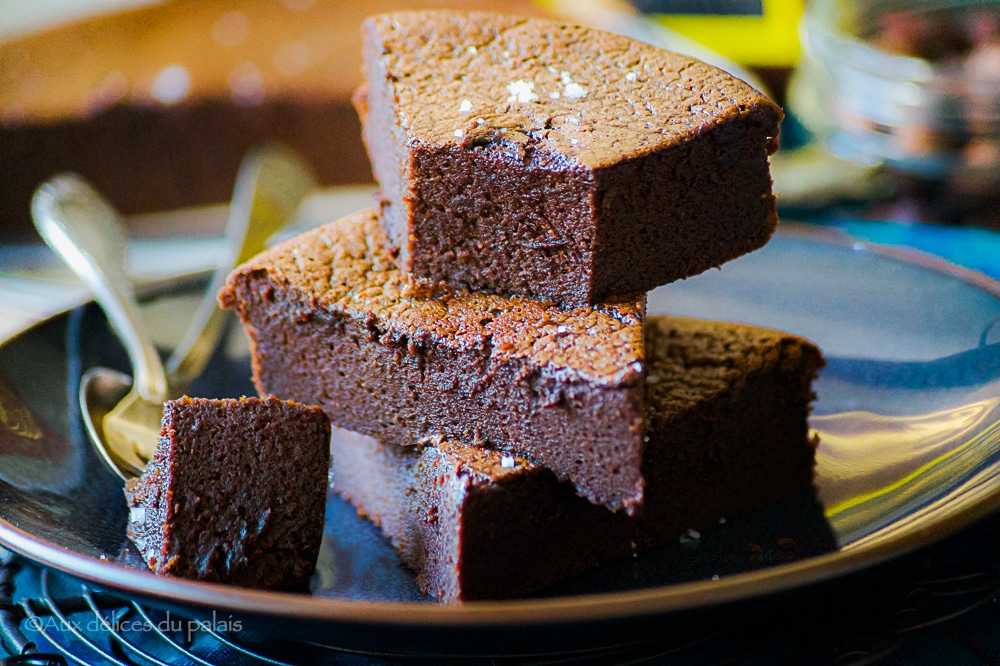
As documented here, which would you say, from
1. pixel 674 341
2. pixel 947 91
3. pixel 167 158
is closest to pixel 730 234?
pixel 674 341

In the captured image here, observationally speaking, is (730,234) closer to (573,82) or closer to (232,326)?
(573,82)

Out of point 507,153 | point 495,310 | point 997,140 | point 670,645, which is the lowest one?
point 670,645

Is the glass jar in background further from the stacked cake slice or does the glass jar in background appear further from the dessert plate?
the stacked cake slice

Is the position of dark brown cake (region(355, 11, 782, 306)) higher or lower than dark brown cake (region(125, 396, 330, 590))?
higher

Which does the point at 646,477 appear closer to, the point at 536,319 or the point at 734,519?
the point at 734,519

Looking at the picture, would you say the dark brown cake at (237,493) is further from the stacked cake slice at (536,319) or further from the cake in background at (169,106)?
the cake in background at (169,106)

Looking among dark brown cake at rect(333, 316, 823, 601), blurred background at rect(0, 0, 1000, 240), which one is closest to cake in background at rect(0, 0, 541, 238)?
blurred background at rect(0, 0, 1000, 240)
